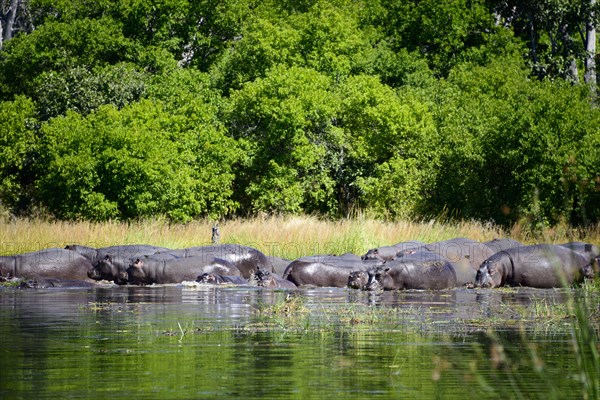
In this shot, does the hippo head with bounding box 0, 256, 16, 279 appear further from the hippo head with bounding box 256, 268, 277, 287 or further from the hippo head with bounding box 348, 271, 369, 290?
the hippo head with bounding box 348, 271, 369, 290

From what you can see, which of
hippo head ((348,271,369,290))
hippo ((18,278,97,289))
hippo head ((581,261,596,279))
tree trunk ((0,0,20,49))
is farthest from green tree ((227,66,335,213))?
hippo head ((348,271,369,290))

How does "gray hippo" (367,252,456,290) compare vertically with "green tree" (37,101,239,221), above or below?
below

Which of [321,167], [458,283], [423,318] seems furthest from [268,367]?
[321,167]

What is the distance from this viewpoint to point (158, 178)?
3794 cm

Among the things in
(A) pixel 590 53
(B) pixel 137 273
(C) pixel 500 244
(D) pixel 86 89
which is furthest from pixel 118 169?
(A) pixel 590 53

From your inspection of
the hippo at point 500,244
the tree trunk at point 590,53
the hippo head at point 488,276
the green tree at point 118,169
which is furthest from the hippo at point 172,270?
the tree trunk at point 590,53

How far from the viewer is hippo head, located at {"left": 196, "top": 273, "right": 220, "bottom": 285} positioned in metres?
22.8

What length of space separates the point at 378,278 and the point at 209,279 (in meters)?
3.69

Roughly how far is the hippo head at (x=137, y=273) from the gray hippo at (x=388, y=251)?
4.74 meters

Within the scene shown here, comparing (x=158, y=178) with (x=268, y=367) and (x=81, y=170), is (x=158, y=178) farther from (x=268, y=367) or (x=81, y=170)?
(x=268, y=367)

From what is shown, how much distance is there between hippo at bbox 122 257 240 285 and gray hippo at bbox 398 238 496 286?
12.8 feet

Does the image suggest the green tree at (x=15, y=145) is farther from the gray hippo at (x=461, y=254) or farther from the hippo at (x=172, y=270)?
the gray hippo at (x=461, y=254)

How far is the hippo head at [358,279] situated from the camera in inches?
853

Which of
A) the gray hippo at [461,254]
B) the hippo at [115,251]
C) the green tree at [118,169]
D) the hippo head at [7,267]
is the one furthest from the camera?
the green tree at [118,169]
